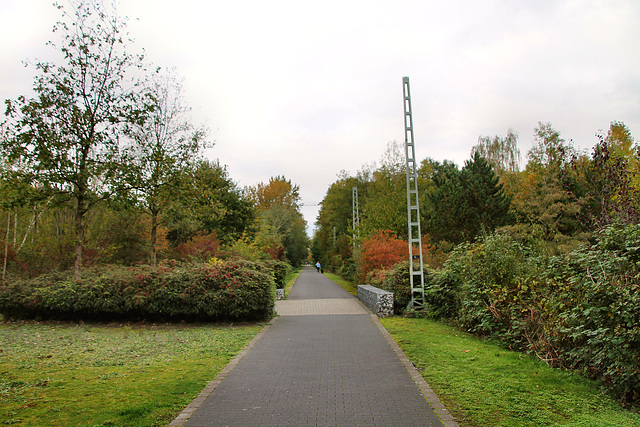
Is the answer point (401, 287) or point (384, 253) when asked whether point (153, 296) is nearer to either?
point (401, 287)

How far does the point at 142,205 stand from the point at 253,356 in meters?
10.7

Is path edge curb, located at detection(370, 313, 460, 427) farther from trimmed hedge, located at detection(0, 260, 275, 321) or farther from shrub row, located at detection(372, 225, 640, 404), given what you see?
trimmed hedge, located at detection(0, 260, 275, 321)

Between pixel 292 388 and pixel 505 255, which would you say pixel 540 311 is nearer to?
pixel 505 255

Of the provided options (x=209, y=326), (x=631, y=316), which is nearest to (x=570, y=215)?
(x=209, y=326)

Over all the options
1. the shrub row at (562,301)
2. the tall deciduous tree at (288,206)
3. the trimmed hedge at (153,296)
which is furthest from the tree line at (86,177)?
the tall deciduous tree at (288,206)

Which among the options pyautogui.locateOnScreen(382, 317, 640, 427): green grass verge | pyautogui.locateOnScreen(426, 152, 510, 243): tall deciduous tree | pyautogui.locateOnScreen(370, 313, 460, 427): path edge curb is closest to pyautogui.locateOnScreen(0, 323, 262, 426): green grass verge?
pyautogui.locateOnScreen(370, 313, 460, 427): path edge curb

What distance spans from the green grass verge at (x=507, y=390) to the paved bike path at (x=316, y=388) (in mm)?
377

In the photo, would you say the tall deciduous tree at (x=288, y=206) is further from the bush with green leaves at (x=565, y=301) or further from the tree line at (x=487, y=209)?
the bush with green leaves at (x=565, y=301)

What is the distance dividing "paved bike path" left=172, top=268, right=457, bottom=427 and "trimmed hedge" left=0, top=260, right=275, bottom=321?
8.41 feet

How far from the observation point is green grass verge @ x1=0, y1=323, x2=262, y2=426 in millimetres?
5102

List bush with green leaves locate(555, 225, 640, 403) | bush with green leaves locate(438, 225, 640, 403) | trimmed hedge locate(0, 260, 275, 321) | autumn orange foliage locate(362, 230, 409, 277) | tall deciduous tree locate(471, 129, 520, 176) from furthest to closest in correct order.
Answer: tall deciduous tree locate(471, 129, 520, 176) → autumn orange foliage locate(362, 230, 409, 277) → trimmed hedge locate(0, 260, 275, 321) → bush with green leaves locate(438, 225, 640, 403) → bush with green leaves locate(555, 225, 640, 403)

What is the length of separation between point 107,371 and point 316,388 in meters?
3.45

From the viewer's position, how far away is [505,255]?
33.3ft

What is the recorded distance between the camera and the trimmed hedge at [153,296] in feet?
43.2
